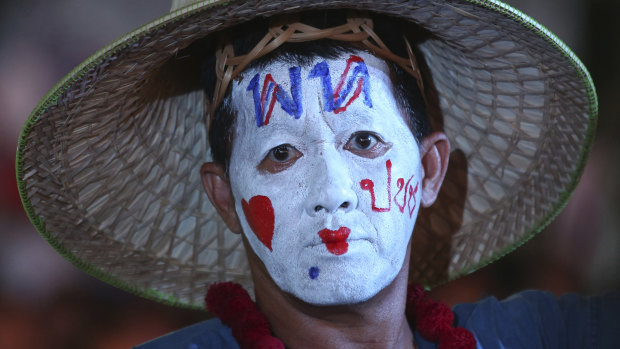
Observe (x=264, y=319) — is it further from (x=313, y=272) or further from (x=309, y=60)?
(x=309, y=60)

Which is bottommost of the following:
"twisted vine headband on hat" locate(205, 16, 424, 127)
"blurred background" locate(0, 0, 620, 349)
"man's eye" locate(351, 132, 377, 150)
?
"blurred background" locate(0, 0, 620, 349)

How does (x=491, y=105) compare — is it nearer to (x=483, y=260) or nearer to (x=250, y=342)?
(x=483, y=260)

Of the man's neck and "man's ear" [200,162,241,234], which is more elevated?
"man's ear" [200,162,241,234]

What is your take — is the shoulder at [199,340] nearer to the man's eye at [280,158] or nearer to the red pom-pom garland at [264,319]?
the red pom-pom garland at [264,319]

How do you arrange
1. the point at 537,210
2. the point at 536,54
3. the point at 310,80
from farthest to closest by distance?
the point at 537,210, the point at 536,54, the point at 310,80

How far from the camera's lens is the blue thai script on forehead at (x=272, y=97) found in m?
1.44

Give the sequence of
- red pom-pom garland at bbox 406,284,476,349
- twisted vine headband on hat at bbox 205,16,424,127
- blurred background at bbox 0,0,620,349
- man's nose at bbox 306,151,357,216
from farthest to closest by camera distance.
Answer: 1. blurred background at bbox 0,0,620,349
2. red pom-pom garland at bbox 406,284,476,349
3. twisted vine headband on hat at bbox 205,16,424,127
4. man's nose at bbox 306,151,357,216

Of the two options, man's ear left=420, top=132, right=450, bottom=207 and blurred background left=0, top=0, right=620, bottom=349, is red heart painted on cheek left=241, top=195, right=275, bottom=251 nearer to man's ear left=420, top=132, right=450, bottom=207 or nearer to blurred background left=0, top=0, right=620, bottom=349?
man's ear left=420, top=132, right=450, bottom=207

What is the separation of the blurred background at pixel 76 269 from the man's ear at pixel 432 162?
4.50ft

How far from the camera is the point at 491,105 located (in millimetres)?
1754

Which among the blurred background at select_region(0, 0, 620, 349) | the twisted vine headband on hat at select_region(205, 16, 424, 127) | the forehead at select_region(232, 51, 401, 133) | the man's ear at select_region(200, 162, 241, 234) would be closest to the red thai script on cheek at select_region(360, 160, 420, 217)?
the forehead at select_region(232, 51, 401, 133)

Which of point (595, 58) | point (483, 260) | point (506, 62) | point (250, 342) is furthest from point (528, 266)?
point (250, 342)

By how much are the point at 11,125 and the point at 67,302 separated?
2.44 feet

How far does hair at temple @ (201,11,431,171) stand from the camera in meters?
1.48
